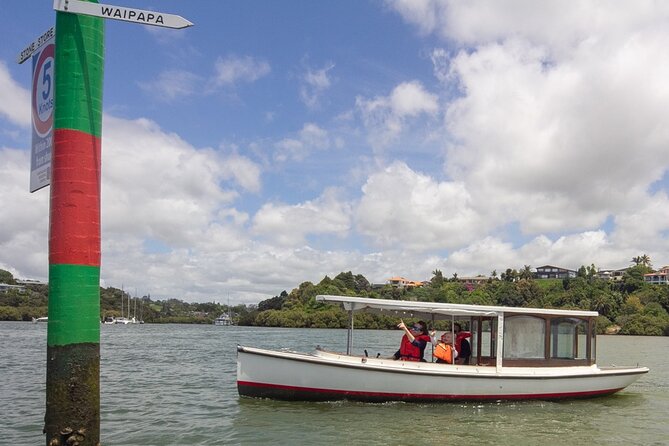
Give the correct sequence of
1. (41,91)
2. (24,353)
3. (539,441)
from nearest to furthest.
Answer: (41,91) → (539,441) → (24,353)

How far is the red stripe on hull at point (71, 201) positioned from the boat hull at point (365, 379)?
31.2ft

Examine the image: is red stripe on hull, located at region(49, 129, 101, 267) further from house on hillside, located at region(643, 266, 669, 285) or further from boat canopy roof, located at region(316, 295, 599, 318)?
house on hillside, located at region(643, 266, 669, 285)

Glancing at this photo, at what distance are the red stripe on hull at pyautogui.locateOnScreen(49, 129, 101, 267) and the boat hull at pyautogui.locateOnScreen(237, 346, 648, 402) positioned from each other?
9512mm

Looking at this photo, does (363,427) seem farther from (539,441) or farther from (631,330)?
(631,330)

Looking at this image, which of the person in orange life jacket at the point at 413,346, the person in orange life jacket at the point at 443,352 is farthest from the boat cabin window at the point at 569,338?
the person in orange life jacket at the point at 413,346

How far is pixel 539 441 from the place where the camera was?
42.8 feet

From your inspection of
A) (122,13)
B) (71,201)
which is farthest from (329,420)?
Answer: (122,13)

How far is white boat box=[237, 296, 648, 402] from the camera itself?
15.6 m

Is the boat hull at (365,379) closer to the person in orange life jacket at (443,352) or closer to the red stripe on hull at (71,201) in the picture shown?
the person in orange life jacket at (443,352)

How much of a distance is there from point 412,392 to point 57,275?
11417 mm

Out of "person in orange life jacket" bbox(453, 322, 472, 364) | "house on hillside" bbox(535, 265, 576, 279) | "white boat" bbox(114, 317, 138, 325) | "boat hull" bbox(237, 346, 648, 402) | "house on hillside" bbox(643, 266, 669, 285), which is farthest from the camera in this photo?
"house on hillside" bbox(535, 265, 576, 279)

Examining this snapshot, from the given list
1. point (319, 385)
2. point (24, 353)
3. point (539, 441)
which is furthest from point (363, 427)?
point (24, 353)

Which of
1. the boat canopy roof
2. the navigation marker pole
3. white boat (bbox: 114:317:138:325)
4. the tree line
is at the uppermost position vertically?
the navigation marker pole

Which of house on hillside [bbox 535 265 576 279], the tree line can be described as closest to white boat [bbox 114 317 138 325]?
the tree line
